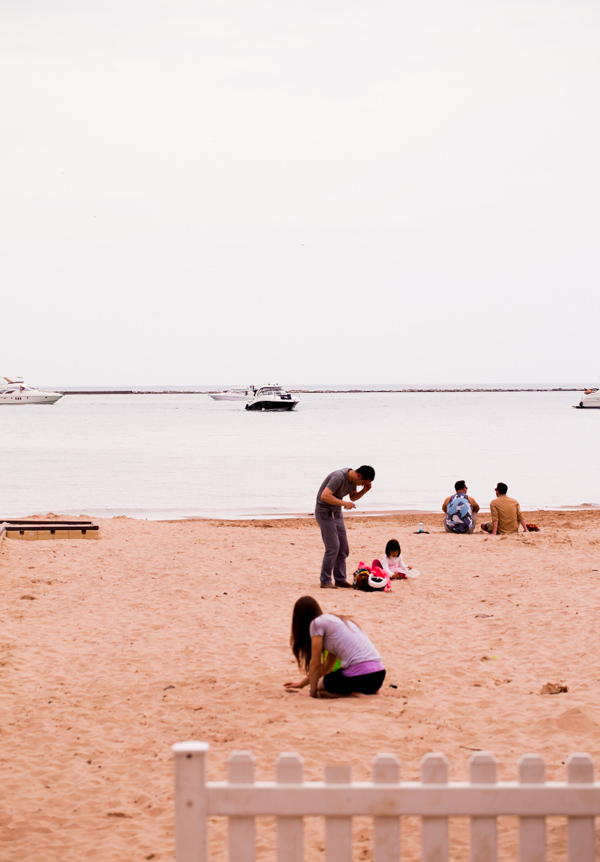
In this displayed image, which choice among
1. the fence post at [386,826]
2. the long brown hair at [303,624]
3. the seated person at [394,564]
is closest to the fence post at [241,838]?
the fence post at [386,826]

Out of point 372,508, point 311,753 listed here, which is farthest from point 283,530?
point 311,753

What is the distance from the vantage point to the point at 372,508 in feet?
75.3

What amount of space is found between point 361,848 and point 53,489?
81.2ft

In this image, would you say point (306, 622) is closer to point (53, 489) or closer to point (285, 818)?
point (285, 818)

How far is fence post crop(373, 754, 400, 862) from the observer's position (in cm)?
246

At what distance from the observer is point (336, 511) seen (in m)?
→ 10.5

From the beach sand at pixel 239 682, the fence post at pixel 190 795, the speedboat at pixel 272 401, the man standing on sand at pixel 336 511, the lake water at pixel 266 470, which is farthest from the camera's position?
the speedboat at pixel 272 401

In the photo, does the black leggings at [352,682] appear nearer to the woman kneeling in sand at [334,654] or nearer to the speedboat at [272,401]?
the woman kneeling in sand at [334,654]

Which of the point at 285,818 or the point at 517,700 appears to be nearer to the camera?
the point at 285,818

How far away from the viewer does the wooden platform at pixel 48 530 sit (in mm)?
14586

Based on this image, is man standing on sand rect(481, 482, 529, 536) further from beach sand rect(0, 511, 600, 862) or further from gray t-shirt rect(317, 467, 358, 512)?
gray t-shirt rect(317, 467, 358, 512)

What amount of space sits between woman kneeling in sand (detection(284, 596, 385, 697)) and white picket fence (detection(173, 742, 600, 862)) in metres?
3.48

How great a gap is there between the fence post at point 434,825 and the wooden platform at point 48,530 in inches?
504

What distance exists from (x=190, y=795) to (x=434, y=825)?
2.43ft
